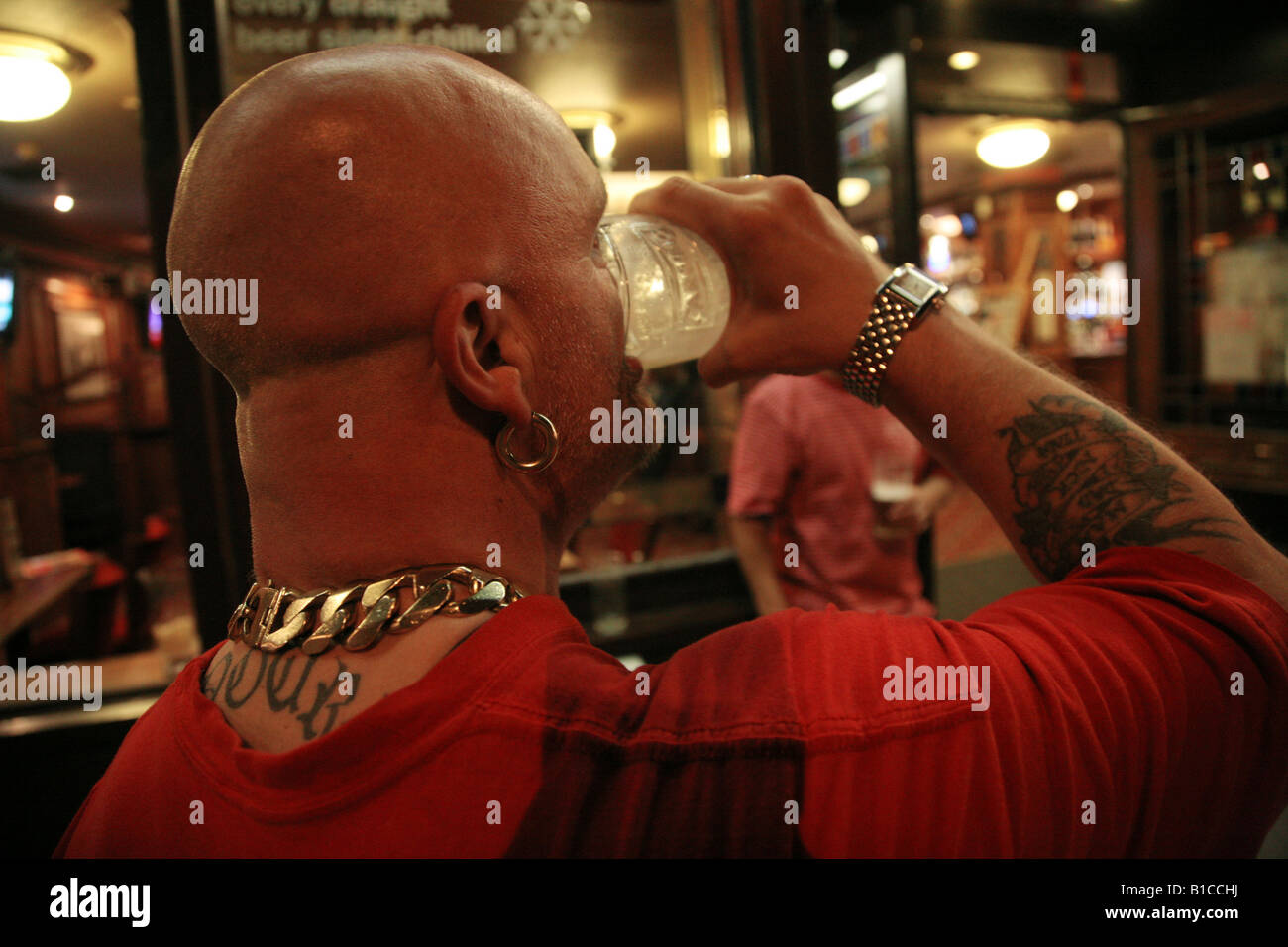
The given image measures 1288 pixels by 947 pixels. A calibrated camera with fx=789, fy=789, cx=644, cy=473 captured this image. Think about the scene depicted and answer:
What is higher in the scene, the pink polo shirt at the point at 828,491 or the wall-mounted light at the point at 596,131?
the wall-mounted light at the point at 596,131

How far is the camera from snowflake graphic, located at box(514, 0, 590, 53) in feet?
8.44

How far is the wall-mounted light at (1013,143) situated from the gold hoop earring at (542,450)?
5644 millimetres

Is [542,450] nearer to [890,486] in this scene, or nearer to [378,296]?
[378,296]

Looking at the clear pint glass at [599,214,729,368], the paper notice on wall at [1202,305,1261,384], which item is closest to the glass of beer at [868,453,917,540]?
the clear pint glass at [599,214,729,368]

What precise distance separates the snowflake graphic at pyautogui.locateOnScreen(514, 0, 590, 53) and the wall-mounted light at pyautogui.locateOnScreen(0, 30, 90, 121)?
1.38 m

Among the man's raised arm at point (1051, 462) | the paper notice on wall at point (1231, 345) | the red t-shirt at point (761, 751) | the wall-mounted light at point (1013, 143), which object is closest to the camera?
the red t-shirt at point (761, 751)

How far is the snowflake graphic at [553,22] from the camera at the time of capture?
2.57m

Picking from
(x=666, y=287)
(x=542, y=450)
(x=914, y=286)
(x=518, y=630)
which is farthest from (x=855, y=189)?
(x=518, y=630)

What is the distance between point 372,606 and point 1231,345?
525 cm

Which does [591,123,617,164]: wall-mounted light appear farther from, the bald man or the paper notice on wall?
the paper notice on wall

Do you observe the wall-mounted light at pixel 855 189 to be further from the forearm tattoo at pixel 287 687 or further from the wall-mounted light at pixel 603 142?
the forearm tattoo at pixel 287 687

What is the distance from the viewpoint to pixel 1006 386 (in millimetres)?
984

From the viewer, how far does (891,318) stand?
3.34 feet

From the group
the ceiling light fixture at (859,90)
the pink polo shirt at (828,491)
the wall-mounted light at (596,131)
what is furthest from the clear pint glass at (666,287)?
the ceiling light fixture at (859,90)
